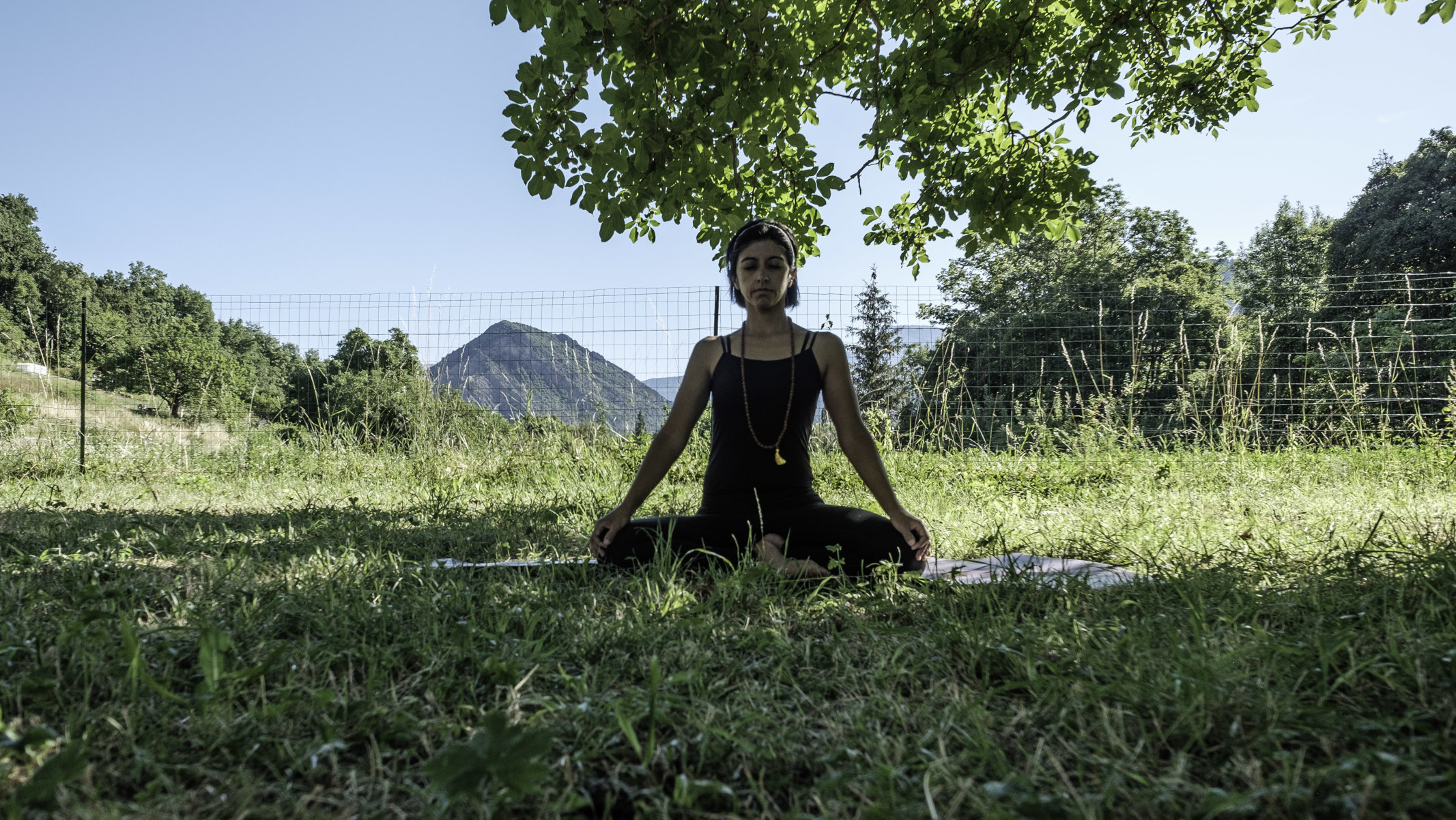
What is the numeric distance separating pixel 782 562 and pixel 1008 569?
29.5 inches

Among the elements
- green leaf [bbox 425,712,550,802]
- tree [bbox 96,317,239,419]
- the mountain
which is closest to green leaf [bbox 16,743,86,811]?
green leaf [bbox 425,712,550,802]

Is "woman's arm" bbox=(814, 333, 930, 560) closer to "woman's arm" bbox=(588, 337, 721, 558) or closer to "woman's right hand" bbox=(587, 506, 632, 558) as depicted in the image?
"woman's arm" bbox=(588, 337, 721, 558)

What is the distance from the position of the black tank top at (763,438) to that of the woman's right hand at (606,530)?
407 mm

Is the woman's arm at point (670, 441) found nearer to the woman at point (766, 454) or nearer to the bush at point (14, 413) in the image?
the woman at point (766, 454)

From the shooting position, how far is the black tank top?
2.89 meters

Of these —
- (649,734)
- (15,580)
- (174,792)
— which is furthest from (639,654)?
(15,580)

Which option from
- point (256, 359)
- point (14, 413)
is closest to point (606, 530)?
point (14, 413)

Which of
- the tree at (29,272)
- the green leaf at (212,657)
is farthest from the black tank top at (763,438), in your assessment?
the tree at (29,272)

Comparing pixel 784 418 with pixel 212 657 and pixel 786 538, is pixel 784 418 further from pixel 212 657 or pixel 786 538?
pixel 212 657

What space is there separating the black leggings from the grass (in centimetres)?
23

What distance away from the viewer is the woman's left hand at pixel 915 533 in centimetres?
255

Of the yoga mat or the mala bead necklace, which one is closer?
the yoga mat

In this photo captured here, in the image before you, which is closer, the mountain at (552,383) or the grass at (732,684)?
the grass at (732,684)

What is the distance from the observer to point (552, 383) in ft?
25.1
